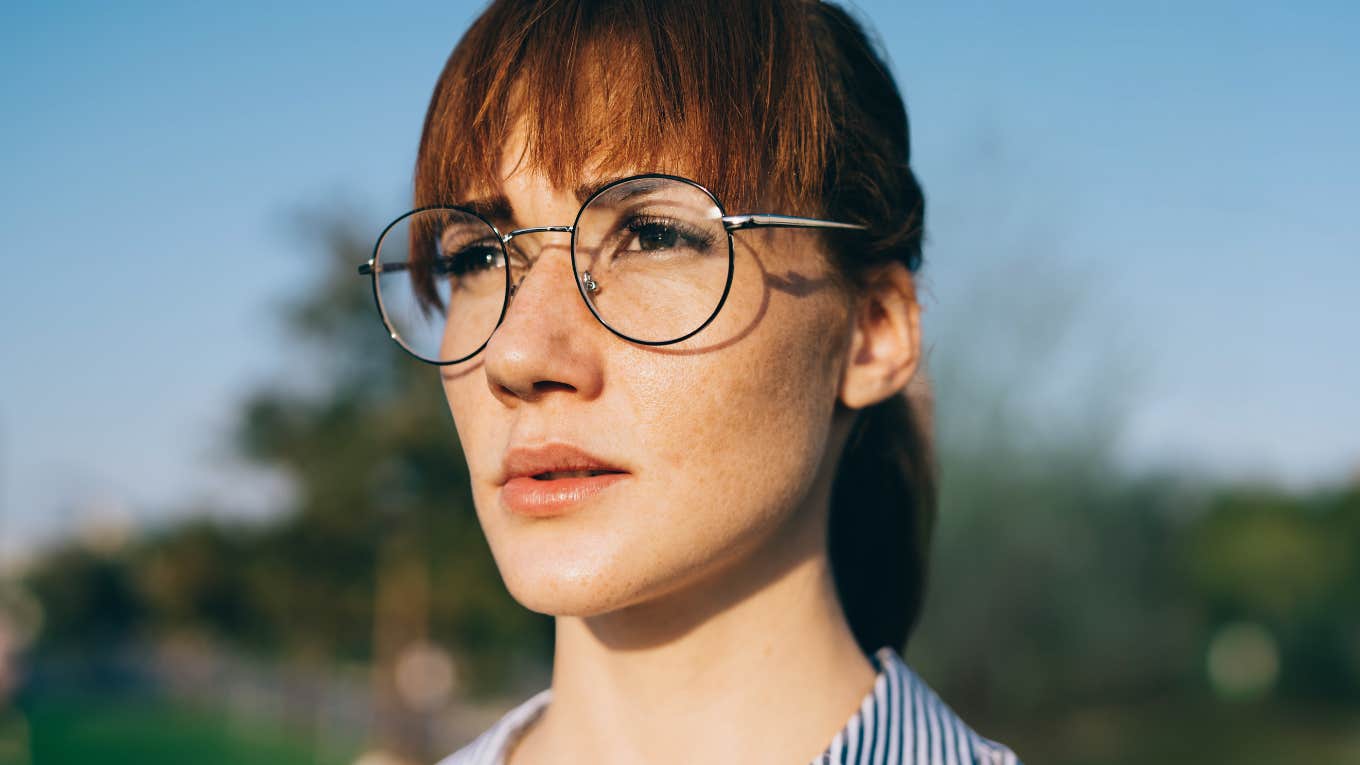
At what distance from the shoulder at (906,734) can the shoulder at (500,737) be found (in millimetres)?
703

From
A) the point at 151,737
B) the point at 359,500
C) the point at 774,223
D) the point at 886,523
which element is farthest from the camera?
the point at 151,737

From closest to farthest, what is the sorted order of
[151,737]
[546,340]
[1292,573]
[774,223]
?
[546,340] → [774,223] → [151,737] → [1292,573]

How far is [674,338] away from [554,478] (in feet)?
1.03

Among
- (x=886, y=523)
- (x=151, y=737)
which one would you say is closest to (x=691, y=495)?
(x=886, y=523)

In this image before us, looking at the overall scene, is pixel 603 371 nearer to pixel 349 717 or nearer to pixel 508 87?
pixel 508 87

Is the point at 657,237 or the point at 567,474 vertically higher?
the point at 657,237

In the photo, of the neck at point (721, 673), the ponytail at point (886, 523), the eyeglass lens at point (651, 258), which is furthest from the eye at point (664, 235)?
the ponytail at point (886, 523)

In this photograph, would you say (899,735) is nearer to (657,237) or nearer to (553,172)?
(657,237)

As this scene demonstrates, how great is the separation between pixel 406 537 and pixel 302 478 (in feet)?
9.08

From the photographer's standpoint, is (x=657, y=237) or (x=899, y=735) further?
(x=899, y=735)

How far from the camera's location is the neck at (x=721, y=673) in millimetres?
2033

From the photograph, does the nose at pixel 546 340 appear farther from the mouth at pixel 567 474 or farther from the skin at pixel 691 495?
the mouth at pixel 567 474

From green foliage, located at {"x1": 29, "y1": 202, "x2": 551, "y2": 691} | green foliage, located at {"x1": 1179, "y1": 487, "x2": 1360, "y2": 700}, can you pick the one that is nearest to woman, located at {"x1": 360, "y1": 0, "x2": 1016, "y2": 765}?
green foliage, located at {"x1": 29, "y1": 202, "x2": 551, "y2": 691}

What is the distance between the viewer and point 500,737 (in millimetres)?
2340
